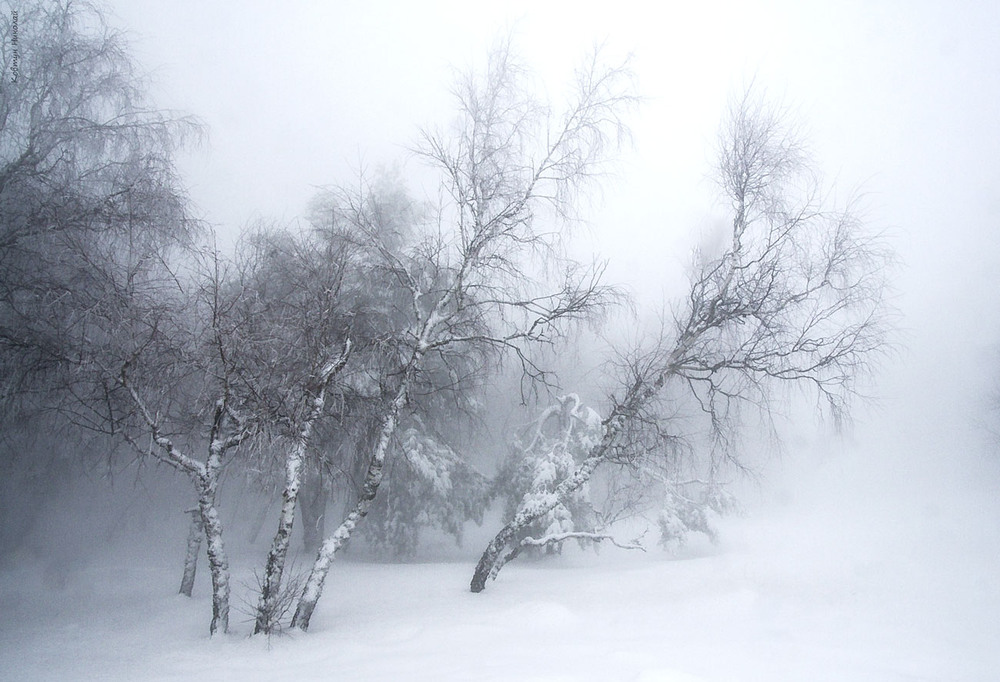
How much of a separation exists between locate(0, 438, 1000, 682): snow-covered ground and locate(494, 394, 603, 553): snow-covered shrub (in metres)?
3.12

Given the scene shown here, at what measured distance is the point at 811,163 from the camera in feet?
28.4

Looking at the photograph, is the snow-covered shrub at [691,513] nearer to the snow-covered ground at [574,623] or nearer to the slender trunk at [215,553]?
the snow-covered ground at [574,623]

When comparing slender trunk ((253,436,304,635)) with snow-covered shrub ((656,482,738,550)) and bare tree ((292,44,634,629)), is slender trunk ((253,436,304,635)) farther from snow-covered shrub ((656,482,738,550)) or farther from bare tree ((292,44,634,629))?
snow-covered shrub ((656,482,738,550))

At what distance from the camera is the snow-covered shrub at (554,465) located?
13.9m

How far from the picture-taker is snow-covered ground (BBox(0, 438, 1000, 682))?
485 cm

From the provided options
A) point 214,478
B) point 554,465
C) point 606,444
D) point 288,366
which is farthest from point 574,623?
point 554,465

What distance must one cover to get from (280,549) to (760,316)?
281 inches

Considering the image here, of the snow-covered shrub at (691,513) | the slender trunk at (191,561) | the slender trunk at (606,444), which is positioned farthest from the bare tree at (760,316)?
the snow-covered shrub at (691,513)

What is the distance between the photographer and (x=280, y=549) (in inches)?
265

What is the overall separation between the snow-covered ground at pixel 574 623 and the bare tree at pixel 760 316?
1.87 m

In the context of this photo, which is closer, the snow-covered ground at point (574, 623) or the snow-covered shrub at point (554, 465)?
the snow-covered ground at point (574, 623)

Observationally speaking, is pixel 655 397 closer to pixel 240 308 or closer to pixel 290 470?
pixel 290 470

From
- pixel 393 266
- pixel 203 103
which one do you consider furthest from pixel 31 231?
pixel 393 266

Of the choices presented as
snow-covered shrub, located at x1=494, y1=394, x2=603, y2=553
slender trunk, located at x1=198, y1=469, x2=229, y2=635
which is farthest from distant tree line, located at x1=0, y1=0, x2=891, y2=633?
snow-covered shrub, located at x1=494, y1=394, x2=603, y2=553
